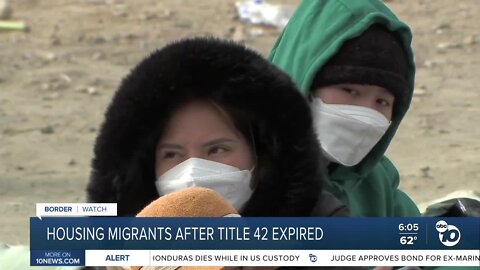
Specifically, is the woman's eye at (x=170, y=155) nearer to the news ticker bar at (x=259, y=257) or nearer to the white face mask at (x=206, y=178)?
the white face mask at (x=206, y=178)

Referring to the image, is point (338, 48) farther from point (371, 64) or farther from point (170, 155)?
point (170, 155)

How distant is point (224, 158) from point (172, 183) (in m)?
0.11

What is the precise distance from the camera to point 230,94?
7.79 ft

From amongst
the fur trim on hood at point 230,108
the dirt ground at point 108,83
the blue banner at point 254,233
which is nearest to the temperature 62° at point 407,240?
the blue banner at point 254,233

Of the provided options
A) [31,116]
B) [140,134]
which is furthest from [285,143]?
[31,116]

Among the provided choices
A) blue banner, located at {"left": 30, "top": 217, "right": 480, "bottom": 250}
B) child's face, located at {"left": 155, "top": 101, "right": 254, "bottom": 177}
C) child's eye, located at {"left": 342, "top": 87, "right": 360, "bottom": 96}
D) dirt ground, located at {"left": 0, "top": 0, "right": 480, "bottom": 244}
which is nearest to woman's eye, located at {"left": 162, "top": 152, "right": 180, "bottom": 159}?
child's face, located at {"left": 155, "top": 101, "right": 254, "bottom": 177}

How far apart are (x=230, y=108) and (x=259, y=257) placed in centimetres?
31

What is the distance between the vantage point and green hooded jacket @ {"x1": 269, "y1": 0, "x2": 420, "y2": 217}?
3.02 meters

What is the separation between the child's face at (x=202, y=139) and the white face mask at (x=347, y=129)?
58cm

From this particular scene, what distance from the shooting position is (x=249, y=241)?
88.8 inches

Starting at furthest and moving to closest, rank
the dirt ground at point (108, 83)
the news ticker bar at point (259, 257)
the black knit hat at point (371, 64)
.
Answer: the dirt ground at point (108, 83) → the black knit hat at point (371, 64) → the news ticker bar at point (259, 257)

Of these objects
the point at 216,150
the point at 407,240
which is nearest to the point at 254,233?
the point at 216,150

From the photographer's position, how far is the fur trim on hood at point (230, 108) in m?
2.38

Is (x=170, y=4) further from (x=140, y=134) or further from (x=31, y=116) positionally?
(x=140, y=134)
